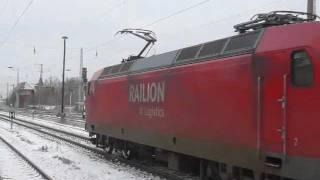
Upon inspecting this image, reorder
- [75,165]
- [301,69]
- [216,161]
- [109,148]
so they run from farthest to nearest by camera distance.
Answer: [109,148] < [75,165] < [216,161] < [301,69]

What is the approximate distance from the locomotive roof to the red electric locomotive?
1.1 inches

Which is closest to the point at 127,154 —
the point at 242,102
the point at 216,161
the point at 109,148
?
the point at 109,148

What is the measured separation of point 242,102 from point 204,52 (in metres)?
2.39

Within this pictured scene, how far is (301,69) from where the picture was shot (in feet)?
28.3

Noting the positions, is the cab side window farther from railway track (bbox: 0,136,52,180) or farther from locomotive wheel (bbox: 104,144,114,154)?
locomotive wheel (bbox: 104,144,114,154)

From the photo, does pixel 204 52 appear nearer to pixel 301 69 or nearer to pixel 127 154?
pixel 301 69

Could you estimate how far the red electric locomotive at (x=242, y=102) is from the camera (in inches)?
337

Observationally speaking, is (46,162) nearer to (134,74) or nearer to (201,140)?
(134,74)

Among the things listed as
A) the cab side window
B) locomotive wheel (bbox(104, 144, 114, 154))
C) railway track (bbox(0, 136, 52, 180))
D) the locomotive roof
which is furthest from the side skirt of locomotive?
railway track (bbox(0, 136, 52, 180))

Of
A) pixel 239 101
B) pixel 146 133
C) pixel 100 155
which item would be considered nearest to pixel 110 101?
pixel 100 155

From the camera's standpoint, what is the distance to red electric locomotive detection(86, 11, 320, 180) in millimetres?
8555

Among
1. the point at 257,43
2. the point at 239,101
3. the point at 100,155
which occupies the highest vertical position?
the point at 257,43

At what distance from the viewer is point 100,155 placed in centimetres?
2011

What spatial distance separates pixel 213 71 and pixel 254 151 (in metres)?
2.24
